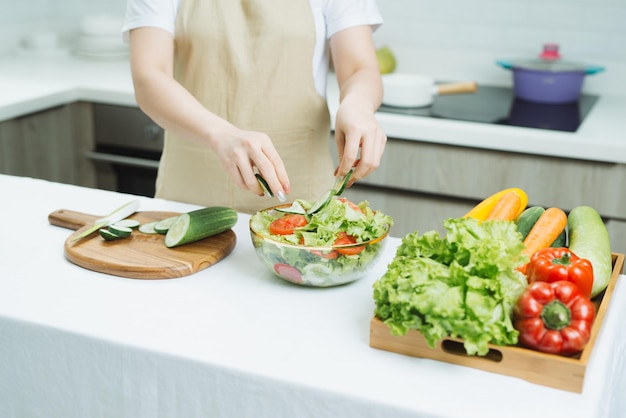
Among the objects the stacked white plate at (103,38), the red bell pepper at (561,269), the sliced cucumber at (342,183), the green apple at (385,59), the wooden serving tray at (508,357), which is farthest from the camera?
the stacked white plate at (103,38)

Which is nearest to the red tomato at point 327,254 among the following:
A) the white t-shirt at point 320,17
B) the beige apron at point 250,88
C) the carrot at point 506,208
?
the carrot at point 506,208

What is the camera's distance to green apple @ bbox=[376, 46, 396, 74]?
9.14 feet

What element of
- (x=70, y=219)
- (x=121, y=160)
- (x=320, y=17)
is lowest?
(x=121, y=160)

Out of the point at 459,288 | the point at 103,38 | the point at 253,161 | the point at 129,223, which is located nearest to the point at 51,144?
the point at 103,38

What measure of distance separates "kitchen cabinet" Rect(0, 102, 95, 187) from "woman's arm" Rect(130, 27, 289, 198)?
0.97 meters

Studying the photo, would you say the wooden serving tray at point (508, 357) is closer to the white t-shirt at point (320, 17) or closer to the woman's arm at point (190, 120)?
the woman's arm at point (190, 120)

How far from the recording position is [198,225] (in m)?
1.31

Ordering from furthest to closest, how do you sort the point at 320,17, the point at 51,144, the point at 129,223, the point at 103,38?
the point at 103,38
the point at 51,144
the point at 320,17
the point at 129,223

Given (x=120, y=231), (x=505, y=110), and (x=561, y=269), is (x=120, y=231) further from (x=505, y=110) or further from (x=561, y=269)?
(x=505, y=110)

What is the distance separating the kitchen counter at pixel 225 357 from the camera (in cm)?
94

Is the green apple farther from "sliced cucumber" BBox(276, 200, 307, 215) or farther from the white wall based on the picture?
"sliced cucumber" BBox(276, 200, 307, 215)

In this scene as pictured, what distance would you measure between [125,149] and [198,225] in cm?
143

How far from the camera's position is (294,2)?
1.73m

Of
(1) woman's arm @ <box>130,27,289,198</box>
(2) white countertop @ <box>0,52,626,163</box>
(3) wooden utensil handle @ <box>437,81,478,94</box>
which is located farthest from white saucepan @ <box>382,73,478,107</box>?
(1) woman's arm @ <box>130,27,289,198</box>
